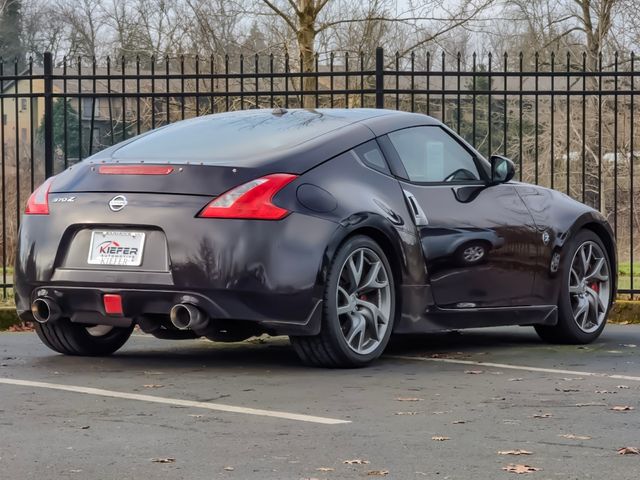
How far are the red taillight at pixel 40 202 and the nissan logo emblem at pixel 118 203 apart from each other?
449 mm

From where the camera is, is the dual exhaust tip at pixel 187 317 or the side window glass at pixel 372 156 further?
the side window glass at pixel 372 156

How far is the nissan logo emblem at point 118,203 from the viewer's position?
7.34m

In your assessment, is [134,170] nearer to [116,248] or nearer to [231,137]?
[116,248]

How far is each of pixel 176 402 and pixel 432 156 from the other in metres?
2.75

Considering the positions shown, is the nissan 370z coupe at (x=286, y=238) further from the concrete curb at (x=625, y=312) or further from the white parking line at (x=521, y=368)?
the concrete curb at (x=625, y=312)

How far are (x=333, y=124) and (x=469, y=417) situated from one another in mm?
2549

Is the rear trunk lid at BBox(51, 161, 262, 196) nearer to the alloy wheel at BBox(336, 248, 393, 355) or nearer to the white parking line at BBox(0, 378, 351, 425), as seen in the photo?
the alloy wheel at BBox(336, 248, 393, 355)

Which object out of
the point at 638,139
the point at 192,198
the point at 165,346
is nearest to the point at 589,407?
the point at 192,198

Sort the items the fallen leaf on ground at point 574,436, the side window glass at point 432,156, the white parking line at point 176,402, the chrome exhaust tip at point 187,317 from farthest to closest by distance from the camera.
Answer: the side window glass at point 432,156
the chrome exhaust tip at point 187,317
the white parking line at point 176,402
the fallen leaf on ground at point 574,436

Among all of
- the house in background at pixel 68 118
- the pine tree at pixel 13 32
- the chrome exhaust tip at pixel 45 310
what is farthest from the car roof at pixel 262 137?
the pine tree at pixel 13 32

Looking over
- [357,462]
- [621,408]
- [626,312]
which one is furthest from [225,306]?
[626,312]

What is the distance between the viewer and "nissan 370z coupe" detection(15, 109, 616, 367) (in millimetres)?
7172

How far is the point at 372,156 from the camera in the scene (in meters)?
7.96

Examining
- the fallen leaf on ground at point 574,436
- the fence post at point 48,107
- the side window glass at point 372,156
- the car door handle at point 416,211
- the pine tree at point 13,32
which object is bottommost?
the fallen leaf on ground at point 574,436
